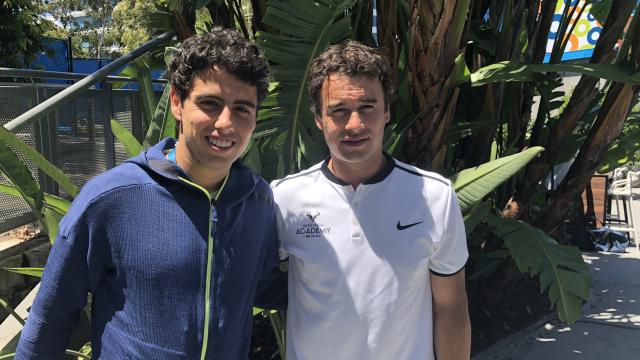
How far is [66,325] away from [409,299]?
1.01 meters

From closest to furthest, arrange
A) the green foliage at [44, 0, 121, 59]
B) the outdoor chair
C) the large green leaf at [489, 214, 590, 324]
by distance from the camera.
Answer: the large green leaf at [489, 214, 590, 324]
the outdoor chair
the green foliage at [44, 0, 121, 59]

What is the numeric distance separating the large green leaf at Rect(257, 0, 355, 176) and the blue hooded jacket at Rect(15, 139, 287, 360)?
5.16 feet

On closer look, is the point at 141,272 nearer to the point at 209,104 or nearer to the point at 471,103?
the point at 209,104

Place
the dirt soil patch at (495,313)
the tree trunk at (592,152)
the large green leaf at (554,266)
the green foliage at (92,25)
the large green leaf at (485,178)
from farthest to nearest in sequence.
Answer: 1. the green foliage at (92,25)
2. the dirt soil patch at (495,313)
3. the tree trunk at (592,152)
4. the large green leaf at (554,266)
5. the large green leaf at (485,178)

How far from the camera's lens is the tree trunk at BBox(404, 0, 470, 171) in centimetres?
301

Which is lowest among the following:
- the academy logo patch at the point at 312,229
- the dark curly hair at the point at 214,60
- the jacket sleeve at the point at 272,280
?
the jacket sleeve at the point at 272,280

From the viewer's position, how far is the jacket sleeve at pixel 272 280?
1748 mm

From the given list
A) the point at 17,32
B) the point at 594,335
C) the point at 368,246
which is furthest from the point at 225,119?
the point at 17,32

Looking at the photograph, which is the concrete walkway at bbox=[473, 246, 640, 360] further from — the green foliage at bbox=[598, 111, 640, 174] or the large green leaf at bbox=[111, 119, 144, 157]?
the large green leaf at bbox=[111, 119, 144, 157]

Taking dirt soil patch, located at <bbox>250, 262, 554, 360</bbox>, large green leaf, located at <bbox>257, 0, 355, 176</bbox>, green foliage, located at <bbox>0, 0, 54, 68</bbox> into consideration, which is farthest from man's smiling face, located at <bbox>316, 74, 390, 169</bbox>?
green foliage, located at <bbox>0, 0, 54, 68</bbox>

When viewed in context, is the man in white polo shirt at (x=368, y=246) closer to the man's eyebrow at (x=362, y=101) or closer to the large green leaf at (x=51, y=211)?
the man's eyebrow at (x=362, y=101)

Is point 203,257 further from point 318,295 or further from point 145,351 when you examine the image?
point 318,295

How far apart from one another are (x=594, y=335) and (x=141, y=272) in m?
4.16

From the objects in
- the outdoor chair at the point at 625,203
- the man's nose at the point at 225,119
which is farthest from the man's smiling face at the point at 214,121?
the outdoor chair at the point at 625,203
